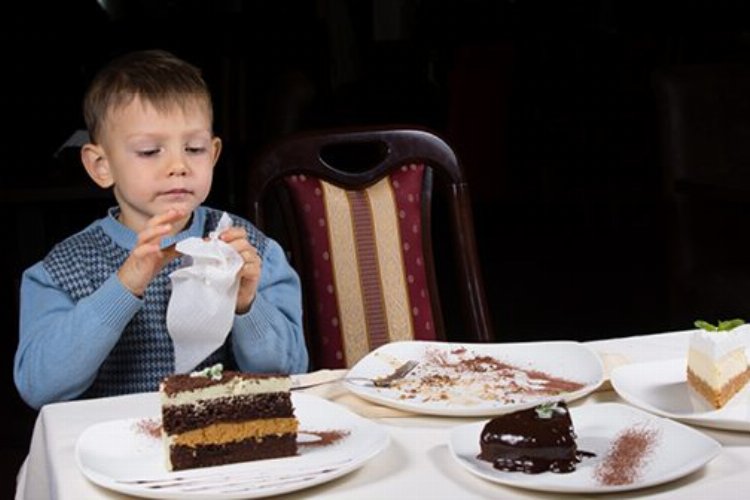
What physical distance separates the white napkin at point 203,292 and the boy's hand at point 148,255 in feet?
0.19

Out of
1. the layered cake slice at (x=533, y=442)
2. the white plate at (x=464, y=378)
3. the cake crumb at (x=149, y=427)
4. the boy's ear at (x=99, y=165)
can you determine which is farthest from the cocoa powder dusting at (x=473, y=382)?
the boy's ear at (x=99, y=165)

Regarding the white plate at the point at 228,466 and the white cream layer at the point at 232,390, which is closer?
the white plate at the point at 228,466

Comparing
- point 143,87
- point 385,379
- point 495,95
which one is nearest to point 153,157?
point 143,87

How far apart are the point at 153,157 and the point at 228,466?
0.60m

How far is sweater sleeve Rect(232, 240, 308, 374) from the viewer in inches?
78.0

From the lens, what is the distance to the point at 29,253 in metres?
4.29

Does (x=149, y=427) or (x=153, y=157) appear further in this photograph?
(x=153, y=157)

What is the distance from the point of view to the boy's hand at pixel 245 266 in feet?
5.71

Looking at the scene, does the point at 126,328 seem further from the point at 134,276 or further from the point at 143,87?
the point at 143,87

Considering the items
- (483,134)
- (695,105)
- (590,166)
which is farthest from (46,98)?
(695,105)

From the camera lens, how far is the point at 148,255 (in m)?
1.77

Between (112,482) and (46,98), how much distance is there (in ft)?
21.2

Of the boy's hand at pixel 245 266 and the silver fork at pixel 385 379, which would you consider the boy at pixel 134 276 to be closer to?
the boy's hand at pixel 245 266

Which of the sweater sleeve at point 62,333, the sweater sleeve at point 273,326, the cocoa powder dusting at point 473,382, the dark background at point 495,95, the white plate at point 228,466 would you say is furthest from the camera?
the dark background at point 495,95
